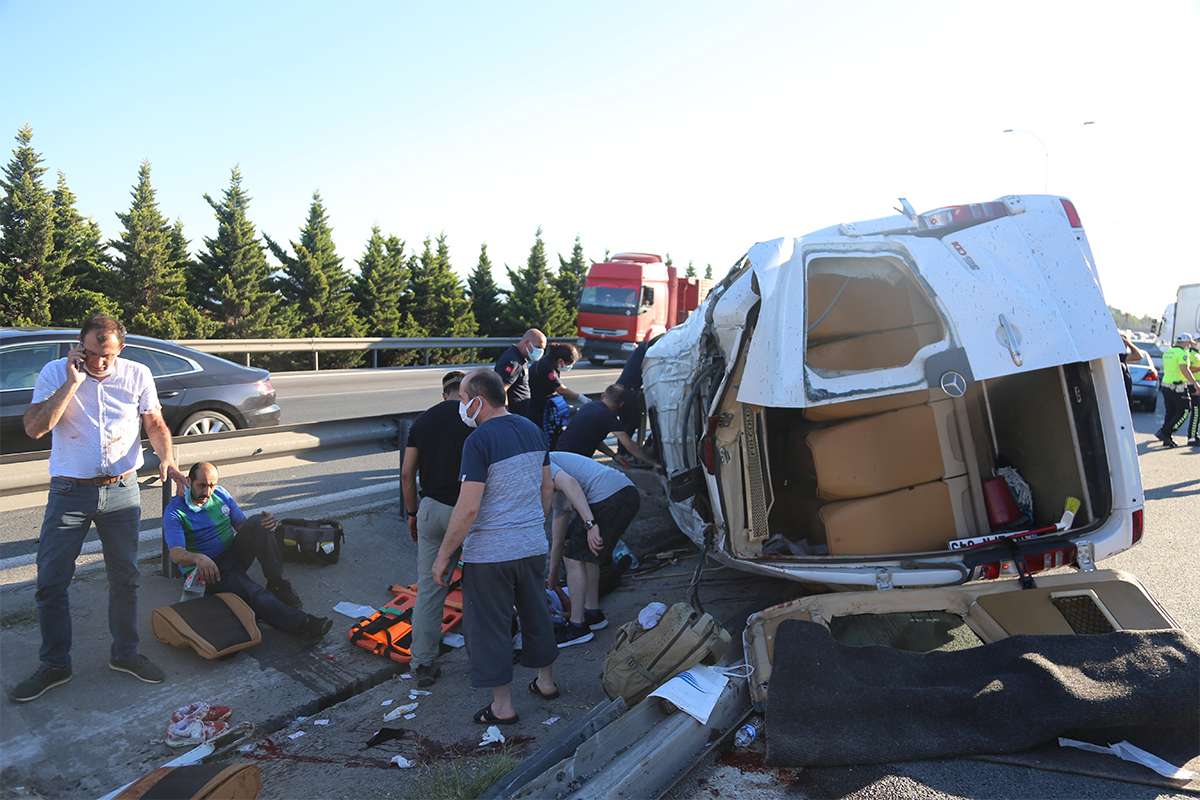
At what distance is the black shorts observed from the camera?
18.3 feet

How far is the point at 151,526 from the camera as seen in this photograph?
616 centimetres

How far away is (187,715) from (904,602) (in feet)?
11.6

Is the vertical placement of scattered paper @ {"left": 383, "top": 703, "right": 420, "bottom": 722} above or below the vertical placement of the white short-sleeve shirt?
below

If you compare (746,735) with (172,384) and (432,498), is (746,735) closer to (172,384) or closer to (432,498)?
(432,498)

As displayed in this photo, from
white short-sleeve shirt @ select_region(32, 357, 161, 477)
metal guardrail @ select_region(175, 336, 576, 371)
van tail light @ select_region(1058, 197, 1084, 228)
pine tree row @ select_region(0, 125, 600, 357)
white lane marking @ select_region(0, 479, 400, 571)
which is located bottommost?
white lane marking @ select_region(0, 479, 400, 571)

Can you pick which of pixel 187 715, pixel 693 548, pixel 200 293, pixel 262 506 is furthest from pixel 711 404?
pixel 200 293

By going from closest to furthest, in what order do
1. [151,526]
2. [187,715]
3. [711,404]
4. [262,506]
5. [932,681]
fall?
[932,681] < [187,715] < [711,404] < [151,526] < [262,506]

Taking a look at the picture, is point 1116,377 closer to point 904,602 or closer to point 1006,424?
point 1006,424

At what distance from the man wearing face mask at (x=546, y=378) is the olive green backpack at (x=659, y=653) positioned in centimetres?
409

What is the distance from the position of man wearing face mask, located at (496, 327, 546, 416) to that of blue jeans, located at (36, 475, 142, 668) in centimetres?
386

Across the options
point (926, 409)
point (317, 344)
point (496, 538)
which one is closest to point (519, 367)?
point (496, 538)

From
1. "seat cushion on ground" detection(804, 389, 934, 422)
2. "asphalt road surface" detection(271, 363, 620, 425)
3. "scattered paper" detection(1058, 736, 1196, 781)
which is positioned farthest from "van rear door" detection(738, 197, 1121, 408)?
"asphalt road surface" detection(271, 363, 620, 425)

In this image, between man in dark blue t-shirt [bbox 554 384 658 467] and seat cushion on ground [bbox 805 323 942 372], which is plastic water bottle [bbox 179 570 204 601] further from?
seat cushion on ground [bbox 805 323 942 372]

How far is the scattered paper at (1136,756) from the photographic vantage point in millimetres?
3270
